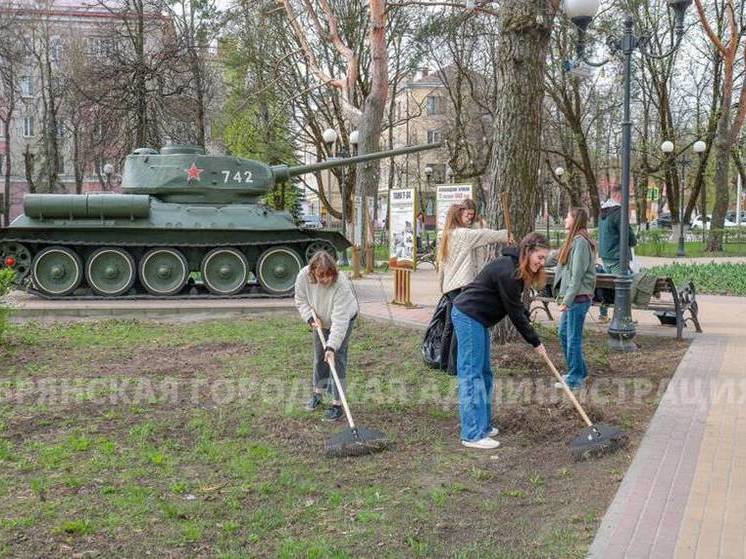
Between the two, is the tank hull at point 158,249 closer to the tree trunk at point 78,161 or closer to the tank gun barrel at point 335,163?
the tank gun barrel at point 335,163

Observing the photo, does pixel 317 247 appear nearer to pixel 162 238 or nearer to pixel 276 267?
pixel 276 267

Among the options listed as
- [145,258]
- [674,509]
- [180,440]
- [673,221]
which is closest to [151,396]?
[180,440]

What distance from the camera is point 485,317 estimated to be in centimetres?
540

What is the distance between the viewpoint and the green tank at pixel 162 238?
13891 millimetres

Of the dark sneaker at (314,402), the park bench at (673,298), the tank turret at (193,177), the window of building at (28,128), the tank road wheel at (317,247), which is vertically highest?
the window of building at (28,128)

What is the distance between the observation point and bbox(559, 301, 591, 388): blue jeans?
7.03 metres

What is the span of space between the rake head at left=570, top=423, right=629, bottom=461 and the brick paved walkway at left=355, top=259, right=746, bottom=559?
6.2 inches

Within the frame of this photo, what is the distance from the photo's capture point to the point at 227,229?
14.2m

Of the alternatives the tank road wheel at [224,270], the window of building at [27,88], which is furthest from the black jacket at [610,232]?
the window of building at [27,88]

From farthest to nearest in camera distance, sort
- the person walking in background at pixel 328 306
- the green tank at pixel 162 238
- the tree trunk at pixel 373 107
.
A: the tree trunk at pixel 373 107 < the green tank at pixel 162 238 < the person walking in background at pixel 328 306

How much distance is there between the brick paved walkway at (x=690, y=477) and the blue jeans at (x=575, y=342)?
756mm

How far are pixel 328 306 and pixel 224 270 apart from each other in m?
8.58

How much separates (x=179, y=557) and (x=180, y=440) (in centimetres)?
190

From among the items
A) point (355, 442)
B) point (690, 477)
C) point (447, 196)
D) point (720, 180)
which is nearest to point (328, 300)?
point (355, 442)
